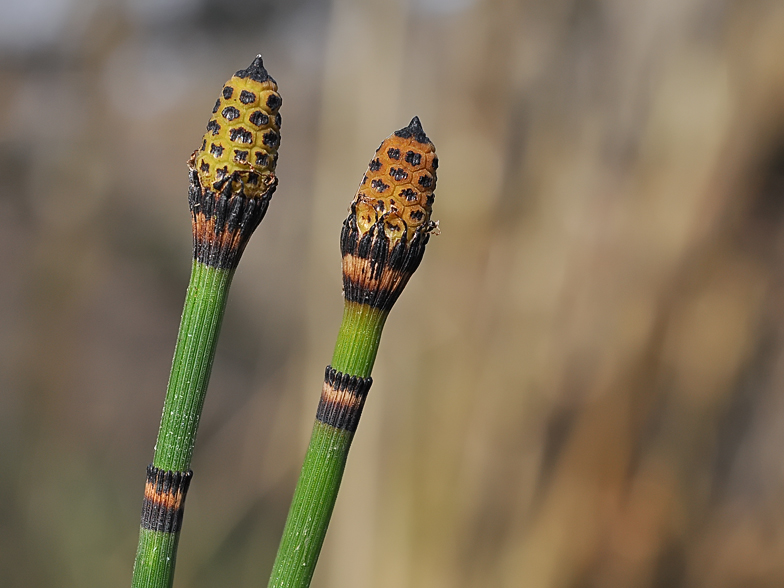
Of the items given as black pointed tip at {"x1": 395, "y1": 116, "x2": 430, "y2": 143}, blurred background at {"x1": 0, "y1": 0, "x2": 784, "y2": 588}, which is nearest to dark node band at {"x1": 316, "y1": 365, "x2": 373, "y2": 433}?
black pointed tip at {"x1": 395, "y1": 116, "x2": 430, "y2": 143}

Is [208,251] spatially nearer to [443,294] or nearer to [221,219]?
[221,219]

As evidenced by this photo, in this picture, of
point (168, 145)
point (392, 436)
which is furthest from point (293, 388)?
point (168, 145)

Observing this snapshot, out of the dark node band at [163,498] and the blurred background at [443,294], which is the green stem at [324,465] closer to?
the dark node band at [163,498]

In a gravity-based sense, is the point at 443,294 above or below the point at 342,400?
above

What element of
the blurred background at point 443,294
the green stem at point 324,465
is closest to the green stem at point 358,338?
the green stem at point 324,465

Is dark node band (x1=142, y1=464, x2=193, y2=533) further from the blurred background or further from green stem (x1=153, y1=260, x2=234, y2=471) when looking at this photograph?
the blurred background

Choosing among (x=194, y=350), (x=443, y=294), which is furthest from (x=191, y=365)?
(x=443, y=294)
